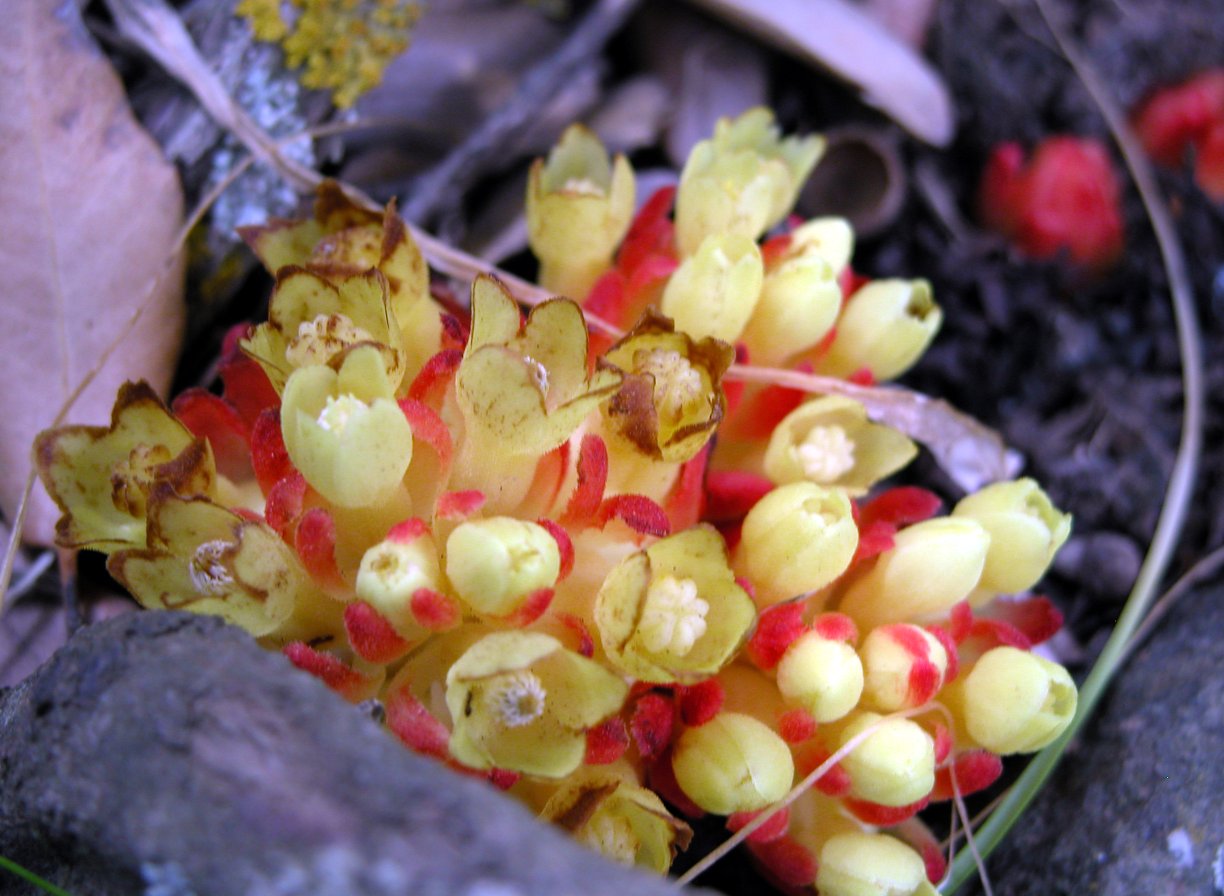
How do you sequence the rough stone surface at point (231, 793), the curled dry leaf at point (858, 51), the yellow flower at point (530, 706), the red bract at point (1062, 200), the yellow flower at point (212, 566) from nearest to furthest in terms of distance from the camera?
1. the rough stone surface at point (231, 793)
2. the yellow flower at point (530, 706)
3. the yellow flower at point (212, 566)
4. the curled dry leaf at point (858, 51)
5. the red bract at point (1062, 200)

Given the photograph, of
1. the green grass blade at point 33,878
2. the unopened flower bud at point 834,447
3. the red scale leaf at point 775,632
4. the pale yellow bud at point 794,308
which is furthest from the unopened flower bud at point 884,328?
the green grass blade at point 33,878

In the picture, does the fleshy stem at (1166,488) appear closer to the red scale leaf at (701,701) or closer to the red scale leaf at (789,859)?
the red scale leaf at (789,859)

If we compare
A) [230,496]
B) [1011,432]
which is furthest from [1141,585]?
[230,496]

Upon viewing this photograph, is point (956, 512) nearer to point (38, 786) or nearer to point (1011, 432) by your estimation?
point (1011, 432)

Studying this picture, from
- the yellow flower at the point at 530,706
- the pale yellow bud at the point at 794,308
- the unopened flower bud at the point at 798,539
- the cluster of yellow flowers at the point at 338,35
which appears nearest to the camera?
the yellow flower at the point at 530,706

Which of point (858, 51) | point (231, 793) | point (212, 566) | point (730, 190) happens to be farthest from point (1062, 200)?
point (231, 793)

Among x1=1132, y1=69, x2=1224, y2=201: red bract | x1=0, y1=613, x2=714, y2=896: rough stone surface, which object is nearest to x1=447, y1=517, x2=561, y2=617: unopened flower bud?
x1=0, y1=613, x2=714, y2=896: rough stone surface
